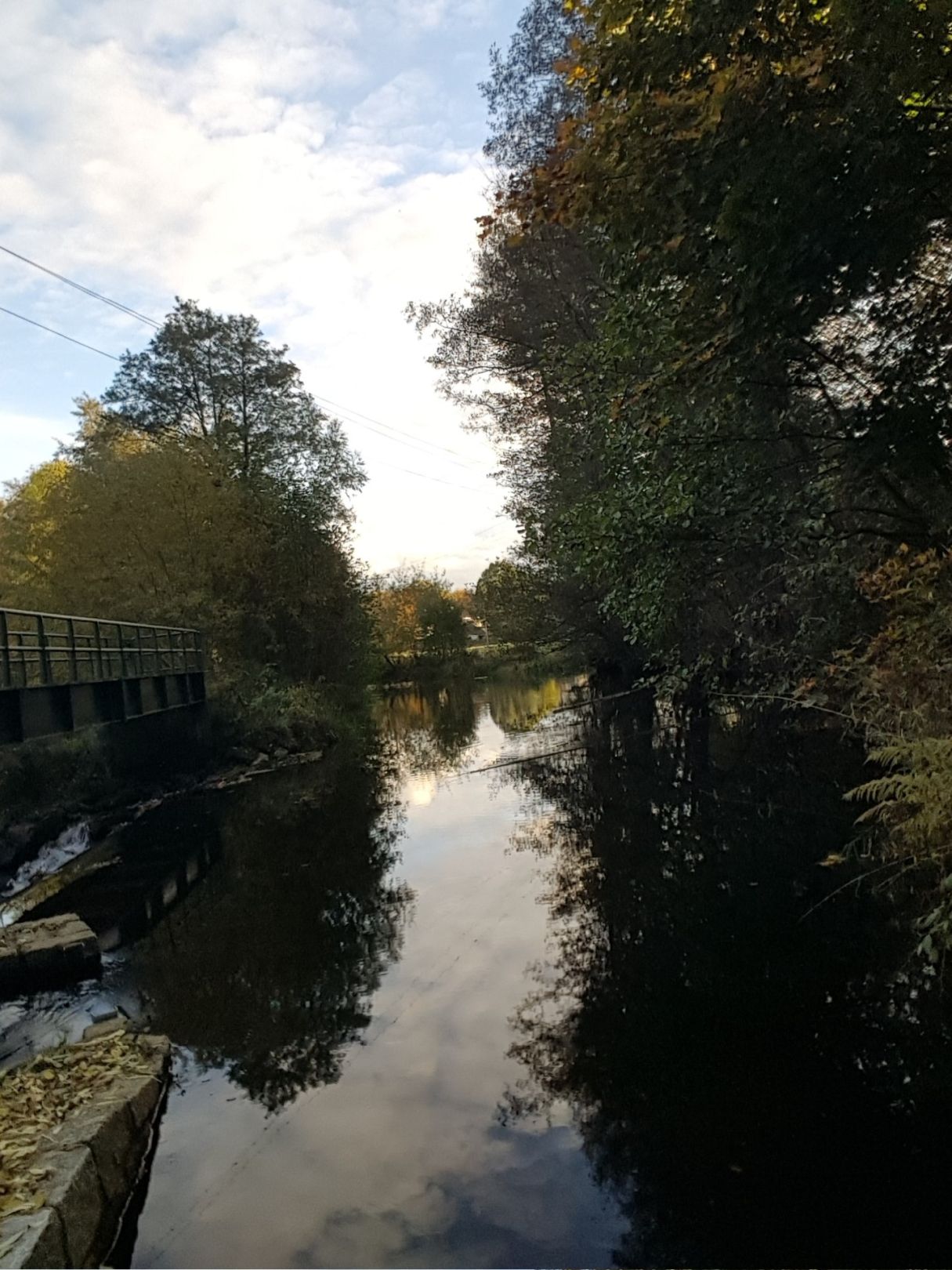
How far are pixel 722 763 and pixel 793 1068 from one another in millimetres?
11562

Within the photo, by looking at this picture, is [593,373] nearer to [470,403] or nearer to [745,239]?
[745,239]

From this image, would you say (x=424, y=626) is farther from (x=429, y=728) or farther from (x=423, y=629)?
(x=429, y=728)

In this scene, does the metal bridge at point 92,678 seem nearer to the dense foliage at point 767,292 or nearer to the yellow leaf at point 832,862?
the dense foliage at point 767,292

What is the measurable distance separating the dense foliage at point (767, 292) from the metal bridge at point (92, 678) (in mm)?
8088

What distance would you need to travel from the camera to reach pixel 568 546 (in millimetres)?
10539

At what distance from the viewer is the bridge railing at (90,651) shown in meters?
12.7

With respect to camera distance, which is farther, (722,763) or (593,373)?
(722,763)

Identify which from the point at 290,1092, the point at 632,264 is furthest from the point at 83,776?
the point at 632,264

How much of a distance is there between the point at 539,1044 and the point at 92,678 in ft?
38.5

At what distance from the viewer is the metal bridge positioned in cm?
1217

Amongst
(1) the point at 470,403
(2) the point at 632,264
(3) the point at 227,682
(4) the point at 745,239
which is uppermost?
(1) the point at 470,403

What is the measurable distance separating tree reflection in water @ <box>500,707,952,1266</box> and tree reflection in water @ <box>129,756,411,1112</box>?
1.66 metres

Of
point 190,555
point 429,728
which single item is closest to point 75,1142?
point 190,555

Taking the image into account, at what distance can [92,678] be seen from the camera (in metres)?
15.3
